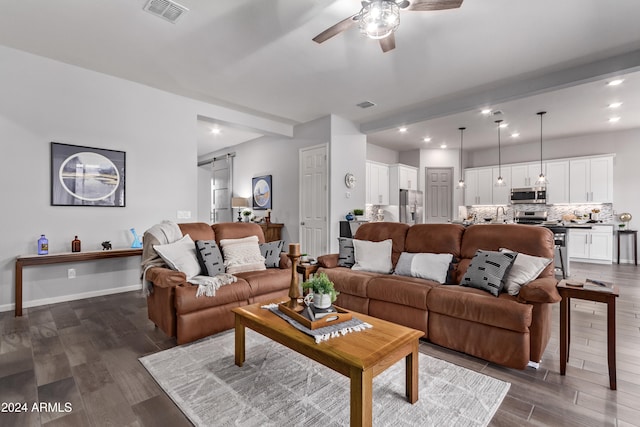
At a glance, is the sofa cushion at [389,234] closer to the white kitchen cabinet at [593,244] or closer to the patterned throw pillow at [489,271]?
the patterned throw pillow at [489,271]

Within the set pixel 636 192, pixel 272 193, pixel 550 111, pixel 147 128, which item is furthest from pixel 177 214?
pixel 636 192

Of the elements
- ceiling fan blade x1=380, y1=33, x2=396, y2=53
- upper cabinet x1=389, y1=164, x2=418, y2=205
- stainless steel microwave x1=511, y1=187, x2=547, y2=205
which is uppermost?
ceiling fan blade x1=380, y1=33, x2=396, y2=53

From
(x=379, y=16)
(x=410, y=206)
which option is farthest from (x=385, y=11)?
(x=410, y=206)

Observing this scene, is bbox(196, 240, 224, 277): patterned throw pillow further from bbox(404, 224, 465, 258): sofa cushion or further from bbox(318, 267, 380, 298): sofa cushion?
bbox(404, 224, 465, 258): sofa cushion

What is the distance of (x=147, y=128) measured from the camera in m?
4.50

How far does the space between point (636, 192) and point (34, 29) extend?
10.6 metres

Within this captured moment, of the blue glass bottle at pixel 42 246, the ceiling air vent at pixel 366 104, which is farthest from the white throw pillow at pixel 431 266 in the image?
the blue glass bottle at pixel 42 246

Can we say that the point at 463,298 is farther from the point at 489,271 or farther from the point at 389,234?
the point at 389,234

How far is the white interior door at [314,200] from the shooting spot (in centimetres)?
581

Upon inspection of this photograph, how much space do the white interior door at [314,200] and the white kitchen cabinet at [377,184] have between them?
1.81m

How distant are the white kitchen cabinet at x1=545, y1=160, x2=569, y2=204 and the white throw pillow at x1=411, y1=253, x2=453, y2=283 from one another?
20.9 feet

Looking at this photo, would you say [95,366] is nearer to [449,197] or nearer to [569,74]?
[569,74]

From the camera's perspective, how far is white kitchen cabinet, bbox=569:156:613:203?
6.83 m

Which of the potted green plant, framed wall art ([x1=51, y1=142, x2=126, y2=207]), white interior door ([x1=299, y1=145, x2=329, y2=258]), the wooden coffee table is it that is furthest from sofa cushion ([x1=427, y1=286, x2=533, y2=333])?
framed wall art ([x1=51, y1=142, x2=126, y2=207])
